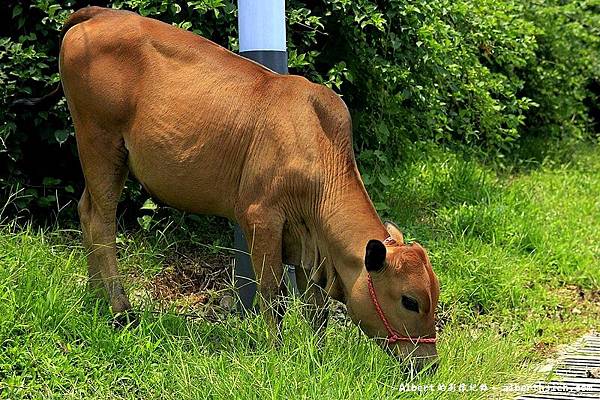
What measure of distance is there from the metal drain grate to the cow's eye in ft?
2.57

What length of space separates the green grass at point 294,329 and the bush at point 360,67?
1.97 feet

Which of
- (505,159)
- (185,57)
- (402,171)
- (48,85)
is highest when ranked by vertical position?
(185,57)

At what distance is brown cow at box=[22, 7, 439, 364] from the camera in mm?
4797

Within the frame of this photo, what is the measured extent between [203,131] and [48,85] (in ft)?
6.53

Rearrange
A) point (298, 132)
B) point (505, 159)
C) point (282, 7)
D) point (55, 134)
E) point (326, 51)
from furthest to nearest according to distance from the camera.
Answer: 1. point (505, 159)
2. point (326, 51)
3. point (55, 134)
4. point (282, 7)
5. point (298, 132)

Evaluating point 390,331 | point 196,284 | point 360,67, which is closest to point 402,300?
point 390,331

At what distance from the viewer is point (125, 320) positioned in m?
5.32

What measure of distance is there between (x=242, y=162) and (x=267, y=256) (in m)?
0.51

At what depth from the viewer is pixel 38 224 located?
689 centimetres

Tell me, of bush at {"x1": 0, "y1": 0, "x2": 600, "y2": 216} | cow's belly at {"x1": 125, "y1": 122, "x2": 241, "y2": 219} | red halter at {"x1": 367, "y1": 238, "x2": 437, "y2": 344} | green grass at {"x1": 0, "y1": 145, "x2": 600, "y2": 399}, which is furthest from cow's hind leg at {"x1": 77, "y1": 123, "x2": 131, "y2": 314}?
red halter at {"x1": 367, "y1": 238, "x2": 437, "y2": 344}

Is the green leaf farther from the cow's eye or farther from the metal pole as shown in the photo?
the cow's eye

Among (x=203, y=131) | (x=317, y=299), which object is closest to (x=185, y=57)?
(x=203, y=131)

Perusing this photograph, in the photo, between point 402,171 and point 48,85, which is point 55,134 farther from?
point 402,171

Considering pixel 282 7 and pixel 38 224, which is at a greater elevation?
pixel 282 7
